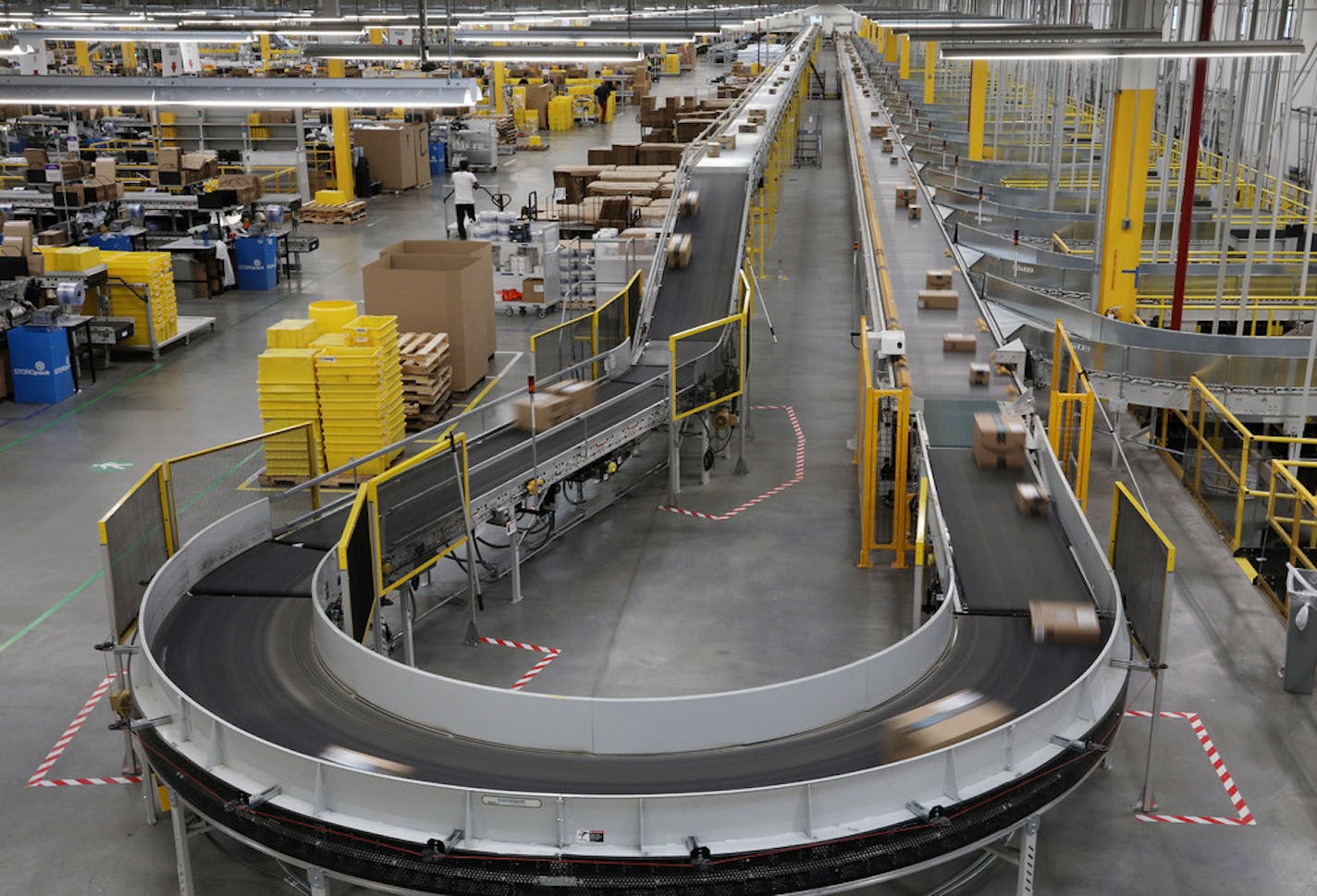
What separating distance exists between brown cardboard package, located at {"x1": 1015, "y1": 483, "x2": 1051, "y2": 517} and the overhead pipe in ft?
19.5

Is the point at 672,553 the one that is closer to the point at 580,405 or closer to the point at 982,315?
the point at 580,405

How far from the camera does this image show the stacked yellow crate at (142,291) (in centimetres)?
1669

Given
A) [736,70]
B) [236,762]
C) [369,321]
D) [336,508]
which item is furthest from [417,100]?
[736,70]

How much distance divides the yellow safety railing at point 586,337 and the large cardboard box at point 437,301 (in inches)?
83.5

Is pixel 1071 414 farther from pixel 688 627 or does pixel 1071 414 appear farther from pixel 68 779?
pixel 68 779

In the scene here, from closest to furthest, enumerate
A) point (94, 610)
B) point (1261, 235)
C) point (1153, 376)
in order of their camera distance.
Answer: point (94, 610), point (1153, 376), point (1261, 235)

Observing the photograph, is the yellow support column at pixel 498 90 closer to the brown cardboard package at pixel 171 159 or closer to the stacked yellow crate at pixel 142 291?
the brown cardboard package at pixel 171 159

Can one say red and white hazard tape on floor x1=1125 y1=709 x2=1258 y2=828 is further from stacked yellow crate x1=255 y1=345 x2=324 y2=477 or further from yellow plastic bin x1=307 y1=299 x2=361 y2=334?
yellow plastic bin x1=307 y1=299 x2=361 y2=334

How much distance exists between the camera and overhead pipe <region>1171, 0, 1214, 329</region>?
1319 cm

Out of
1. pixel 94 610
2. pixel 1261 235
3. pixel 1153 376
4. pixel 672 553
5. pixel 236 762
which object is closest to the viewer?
pixel 236 762

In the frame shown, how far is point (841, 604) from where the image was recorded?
10273mm

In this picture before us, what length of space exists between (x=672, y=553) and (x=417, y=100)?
522 centimetres

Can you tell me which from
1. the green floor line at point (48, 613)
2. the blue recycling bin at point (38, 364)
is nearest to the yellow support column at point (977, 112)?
the blue recycling bin at point (38, 364)

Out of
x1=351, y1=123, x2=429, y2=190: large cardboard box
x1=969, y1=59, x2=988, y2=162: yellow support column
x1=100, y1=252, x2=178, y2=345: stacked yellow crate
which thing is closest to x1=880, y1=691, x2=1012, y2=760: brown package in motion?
x1=100, y1=252, x2=178, y2=345: stacked yellow crate
